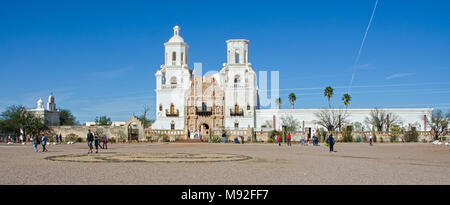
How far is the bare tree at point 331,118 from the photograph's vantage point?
60.2 m

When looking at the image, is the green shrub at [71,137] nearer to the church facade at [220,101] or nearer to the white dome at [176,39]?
the church facade at [220,101]

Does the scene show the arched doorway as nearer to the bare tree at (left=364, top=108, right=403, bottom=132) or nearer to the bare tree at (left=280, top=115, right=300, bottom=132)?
the bare tree at (left=280, top=115, right=300, bottom=132)

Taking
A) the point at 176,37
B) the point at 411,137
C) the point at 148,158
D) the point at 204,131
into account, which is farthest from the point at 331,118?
the point at 148,158

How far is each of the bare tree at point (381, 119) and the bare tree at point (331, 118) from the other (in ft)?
10.9

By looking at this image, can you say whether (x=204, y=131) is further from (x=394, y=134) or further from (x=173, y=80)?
(x=394, y=134)

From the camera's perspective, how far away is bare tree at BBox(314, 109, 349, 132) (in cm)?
6018

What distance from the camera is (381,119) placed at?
5959cm

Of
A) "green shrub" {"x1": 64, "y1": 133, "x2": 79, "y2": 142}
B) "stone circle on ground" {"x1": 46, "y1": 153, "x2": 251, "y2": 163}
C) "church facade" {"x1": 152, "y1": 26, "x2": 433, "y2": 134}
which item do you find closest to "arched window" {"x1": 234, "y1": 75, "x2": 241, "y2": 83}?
"church facade" {"x1": 152, "y1": 26, "x2": 433, "y2": 134}

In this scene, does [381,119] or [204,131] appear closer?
[204,131]

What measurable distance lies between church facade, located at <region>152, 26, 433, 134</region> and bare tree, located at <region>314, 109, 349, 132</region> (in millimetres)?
801

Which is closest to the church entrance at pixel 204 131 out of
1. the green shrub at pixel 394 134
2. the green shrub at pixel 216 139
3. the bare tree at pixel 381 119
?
the green shrub at pixel 216 139

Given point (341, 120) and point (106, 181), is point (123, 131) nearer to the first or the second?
point (341, 120)

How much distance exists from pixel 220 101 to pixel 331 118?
16.2 meters

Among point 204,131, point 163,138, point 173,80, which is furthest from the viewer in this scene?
point 173,80
